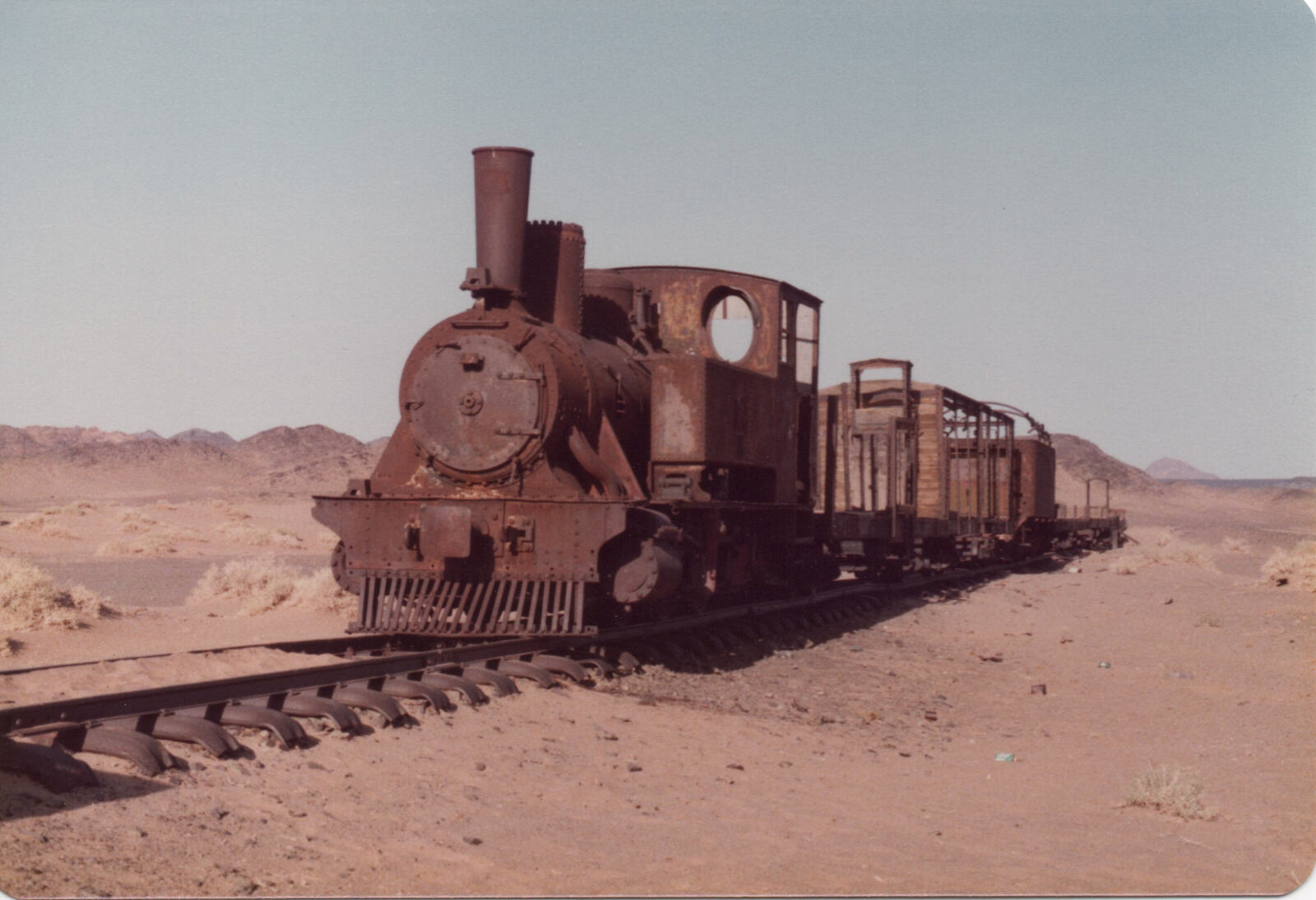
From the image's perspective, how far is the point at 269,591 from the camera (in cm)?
1477

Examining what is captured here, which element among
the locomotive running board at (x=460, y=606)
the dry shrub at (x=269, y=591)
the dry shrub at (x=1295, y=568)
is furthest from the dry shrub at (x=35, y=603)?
the dry shrub at (x=1295, y=568)

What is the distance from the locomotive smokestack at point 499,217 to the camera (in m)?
9.84

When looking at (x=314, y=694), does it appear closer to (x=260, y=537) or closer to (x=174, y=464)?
(x=260, y=537)

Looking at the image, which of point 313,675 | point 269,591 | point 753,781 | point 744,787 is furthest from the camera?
point 269,591

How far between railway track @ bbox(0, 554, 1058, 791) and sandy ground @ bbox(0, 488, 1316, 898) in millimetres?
106

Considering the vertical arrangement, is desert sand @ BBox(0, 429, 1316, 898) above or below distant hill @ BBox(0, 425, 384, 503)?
below

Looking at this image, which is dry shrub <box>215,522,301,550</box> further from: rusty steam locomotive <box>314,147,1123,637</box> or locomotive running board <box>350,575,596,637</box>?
locomotive running board <box>350,575,596,637</box>

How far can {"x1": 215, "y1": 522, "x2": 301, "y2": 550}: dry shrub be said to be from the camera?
27625mm

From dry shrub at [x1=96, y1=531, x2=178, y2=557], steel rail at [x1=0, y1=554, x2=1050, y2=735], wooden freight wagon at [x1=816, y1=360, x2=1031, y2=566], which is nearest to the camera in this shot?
steel rail at [x1=0, y1=554, x2=1050, y2=735]

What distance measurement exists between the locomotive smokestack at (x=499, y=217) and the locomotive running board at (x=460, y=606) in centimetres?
234

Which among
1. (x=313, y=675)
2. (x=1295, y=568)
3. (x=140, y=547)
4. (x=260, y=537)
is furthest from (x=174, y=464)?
(x=313, y=675)

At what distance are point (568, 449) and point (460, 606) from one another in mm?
1510

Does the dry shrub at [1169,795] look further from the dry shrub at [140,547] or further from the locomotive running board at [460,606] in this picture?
the dry shrub at [140,547]

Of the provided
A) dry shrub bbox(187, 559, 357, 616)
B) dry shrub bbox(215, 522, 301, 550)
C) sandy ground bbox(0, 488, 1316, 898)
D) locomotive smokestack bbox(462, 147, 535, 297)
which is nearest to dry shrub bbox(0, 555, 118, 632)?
sandy ground bbox(0, 488, 1316, 898)
